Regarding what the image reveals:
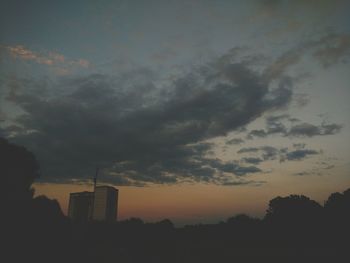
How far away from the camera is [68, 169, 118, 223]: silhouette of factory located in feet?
410

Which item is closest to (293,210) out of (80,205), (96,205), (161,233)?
(161,233)

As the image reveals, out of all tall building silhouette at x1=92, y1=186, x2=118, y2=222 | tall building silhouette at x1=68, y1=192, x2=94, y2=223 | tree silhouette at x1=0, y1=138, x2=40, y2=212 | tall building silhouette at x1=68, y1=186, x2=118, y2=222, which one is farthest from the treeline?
tall building silhouette at x1=68, y1=192, x2=94, y2=223

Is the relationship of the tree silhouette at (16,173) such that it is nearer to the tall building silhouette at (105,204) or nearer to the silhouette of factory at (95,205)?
the silhouette of factory at (95,205)

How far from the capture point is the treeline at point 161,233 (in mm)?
32891

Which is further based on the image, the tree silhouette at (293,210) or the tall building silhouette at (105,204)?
the tall building silhouette at (105,204)

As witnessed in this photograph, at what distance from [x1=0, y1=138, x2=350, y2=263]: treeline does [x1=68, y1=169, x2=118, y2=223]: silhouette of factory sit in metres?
32.1

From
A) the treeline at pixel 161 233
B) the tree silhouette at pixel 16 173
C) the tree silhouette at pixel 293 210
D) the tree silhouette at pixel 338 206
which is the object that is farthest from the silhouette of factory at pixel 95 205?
the tree silhouette at pixel 338 206

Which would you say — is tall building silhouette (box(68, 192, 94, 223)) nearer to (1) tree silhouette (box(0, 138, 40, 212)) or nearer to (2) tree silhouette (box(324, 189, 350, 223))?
(1) tree silhouette (box(0, 138, 40, 212))

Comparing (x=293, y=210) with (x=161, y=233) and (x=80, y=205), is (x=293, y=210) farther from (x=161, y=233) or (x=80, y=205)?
(x=80, y=205)

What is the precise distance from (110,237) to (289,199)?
173 ft

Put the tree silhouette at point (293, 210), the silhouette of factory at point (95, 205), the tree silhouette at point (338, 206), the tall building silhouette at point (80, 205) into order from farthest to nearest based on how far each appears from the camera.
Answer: the tall building silhouette at point (80, 205) < the silhouette of factory at point (95, 205) < the tree silhouette at point (293, 210) < the tree silhouette at point (338, 206)

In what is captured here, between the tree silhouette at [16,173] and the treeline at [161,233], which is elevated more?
the tree silhouette at [16,173]

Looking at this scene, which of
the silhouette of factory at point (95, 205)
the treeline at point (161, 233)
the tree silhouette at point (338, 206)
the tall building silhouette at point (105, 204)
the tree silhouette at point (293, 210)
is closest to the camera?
the treeline at point (161, 233)

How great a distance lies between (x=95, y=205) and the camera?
127 m
